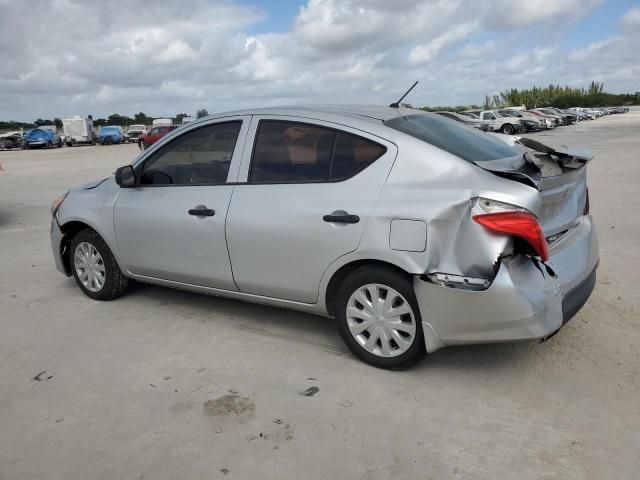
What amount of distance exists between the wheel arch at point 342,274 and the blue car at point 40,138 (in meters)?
46.2

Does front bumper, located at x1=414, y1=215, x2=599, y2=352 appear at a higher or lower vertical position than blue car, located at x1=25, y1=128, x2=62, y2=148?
lower

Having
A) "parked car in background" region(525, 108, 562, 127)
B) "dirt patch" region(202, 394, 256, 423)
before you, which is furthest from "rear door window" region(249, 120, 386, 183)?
"parked car in background" region(525, 108, 562, 127)

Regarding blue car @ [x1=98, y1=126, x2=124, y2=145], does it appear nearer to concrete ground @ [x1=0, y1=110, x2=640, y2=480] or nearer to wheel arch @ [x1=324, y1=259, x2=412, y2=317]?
concrete ground @ [x1=0, y1=110, x2=640, y2=480]

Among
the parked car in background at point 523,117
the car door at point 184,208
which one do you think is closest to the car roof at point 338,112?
the car door at point 184,208

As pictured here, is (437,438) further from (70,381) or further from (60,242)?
(60,242)

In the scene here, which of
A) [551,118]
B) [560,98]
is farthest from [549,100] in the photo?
[551,118]

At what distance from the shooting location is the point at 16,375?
3.73m

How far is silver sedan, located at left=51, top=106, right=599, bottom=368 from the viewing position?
121 inches

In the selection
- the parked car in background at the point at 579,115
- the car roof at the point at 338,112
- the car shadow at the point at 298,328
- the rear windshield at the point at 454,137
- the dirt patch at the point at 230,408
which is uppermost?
the parked car in background at the point at 579,115

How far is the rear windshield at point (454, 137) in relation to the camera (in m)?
3.50

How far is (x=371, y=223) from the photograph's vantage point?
11.0ft

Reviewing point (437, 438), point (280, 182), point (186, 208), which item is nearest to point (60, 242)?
point (186, 208)

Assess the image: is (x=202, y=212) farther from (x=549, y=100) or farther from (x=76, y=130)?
(x=549, y=100)

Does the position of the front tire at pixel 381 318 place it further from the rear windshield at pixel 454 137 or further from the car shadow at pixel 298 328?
the rear windshield at pixel 454 137
